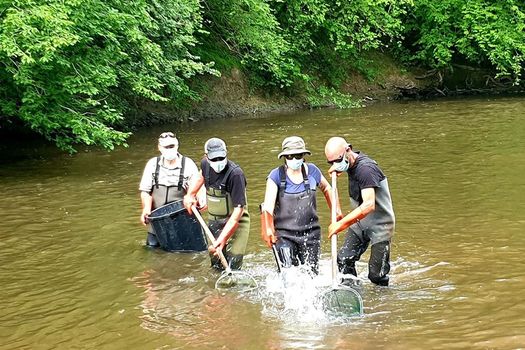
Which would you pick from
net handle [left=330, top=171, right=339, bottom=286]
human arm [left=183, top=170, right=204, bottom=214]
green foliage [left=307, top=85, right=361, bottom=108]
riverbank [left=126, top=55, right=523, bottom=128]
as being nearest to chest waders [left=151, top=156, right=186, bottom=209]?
human arm [left=183, top=170, right=204, bottom=214]

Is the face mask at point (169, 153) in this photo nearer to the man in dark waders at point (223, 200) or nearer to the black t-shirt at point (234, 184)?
the man in dark waders at point (223, 200)

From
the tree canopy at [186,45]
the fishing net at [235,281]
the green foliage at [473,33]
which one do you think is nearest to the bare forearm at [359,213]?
the fishing net at [235,281]

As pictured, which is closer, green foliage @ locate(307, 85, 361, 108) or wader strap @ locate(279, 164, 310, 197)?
wader strap @ locate(279, 164, 310, 197)

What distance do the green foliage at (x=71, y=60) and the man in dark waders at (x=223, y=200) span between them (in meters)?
5.61

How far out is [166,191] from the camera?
862cm

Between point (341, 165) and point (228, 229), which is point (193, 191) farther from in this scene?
point (341, 165)

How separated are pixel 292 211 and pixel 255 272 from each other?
4.71 ft

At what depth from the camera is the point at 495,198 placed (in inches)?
416

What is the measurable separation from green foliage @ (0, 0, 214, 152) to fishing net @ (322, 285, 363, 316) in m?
7.66

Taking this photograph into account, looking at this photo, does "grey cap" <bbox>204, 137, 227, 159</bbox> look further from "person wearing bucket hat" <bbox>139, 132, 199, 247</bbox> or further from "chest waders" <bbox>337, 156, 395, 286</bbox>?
"chest waders" <bbox>337, 156, 395, 286</bbox>

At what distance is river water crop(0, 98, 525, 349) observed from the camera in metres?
6.03

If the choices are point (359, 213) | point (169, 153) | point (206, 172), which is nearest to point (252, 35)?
point (169, 153)

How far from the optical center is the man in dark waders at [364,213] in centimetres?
644

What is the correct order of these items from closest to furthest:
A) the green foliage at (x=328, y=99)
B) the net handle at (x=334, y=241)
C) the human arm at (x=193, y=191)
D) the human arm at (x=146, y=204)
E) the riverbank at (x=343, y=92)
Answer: the net handle at (x=334, y=241), the human arm at (x=193, y=191), the human arm at (x=146, y=204), the riverbank at (x=343, y=92), the green foliage at (x=328, y=99)
